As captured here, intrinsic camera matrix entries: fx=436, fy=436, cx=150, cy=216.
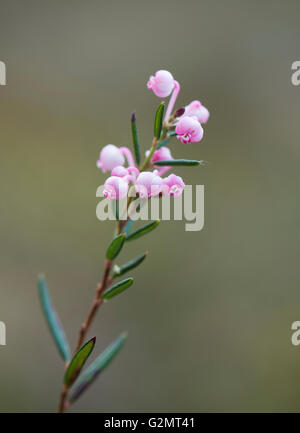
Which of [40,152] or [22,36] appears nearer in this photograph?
[40,152]

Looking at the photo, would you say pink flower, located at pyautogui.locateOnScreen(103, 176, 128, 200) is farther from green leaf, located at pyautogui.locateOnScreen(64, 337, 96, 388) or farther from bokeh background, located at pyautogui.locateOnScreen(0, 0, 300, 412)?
bokeh background, located at pyautogui.locateOnScreen(0, 0, 300, 412)

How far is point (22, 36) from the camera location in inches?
86.0

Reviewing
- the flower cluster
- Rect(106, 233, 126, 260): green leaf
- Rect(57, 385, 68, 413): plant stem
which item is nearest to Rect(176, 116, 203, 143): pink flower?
the flower cluster

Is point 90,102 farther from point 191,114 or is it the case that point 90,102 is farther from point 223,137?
point 191,114

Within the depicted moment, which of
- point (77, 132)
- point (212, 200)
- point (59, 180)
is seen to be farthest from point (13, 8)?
point (212, 200)

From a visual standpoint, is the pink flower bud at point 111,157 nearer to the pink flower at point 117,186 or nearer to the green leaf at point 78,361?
the pink flower at point 117,186

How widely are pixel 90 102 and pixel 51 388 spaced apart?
1308 mm

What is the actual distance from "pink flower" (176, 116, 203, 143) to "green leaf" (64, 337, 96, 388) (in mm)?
249

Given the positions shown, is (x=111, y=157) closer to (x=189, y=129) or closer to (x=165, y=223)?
(x=189, y=129)

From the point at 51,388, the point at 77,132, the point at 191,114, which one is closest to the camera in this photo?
the point at 191,114

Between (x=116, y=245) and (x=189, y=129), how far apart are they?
0.16 metres

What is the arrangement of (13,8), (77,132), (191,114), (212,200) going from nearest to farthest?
(191,114) → (212,200) → (77,132) → (13,8)

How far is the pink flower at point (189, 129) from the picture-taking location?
47cm

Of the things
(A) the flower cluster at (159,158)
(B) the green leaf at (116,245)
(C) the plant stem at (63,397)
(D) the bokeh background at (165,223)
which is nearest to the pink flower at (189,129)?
(A) the flower cluster at (159,158)
